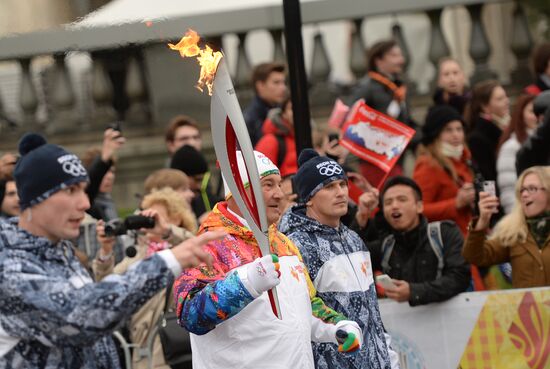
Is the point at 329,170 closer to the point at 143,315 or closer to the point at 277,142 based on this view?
the point at 143,315

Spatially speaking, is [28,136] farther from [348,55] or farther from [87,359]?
[348,55]

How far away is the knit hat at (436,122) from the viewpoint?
411 inches

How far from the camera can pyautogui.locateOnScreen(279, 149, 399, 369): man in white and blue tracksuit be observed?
7.16 meters

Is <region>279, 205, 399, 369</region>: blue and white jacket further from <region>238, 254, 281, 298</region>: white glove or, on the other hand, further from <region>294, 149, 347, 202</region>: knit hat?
<region>238, 254, 281, 298</region>: white glove

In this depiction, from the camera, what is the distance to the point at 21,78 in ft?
48.9

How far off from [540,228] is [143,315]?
2.54 meters

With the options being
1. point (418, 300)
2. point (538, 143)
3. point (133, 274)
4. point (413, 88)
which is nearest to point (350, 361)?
point (418, 300)

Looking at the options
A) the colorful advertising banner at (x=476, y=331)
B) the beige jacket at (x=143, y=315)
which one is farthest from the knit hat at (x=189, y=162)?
the colorful advertising banner at (x=476, y=331)

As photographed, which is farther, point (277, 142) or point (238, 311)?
point (277, 142)

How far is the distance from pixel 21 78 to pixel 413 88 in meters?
4.08

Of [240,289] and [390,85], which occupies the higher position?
[390,85]

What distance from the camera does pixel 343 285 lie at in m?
7.18

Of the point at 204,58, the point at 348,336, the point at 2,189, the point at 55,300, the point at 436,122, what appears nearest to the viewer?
the point at 55,300

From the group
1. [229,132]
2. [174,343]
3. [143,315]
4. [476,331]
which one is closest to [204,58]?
[229,132]
